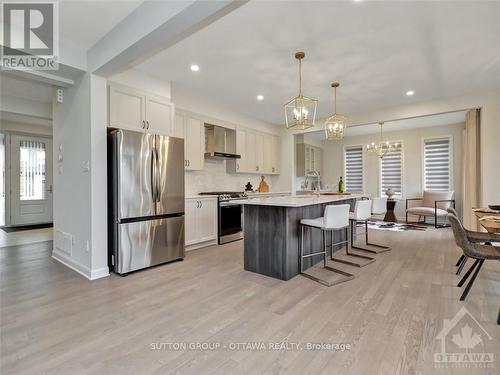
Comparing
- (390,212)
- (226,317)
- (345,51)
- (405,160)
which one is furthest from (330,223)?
(405,160)

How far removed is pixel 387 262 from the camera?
3.64m

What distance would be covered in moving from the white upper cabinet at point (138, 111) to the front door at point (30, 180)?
503cm

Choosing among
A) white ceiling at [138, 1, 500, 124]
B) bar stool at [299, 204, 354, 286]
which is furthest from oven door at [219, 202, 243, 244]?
white ceiling at [138, 1, 500, 124]

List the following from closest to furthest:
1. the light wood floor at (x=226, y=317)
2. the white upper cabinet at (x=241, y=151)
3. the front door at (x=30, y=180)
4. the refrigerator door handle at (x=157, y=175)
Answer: the light wood floor at (x=226, y=317) → the refrigerator door handle at (x=157, y=175) → the white upper cabinet at (x=241, y=151) → the front door at (x=30, y=180)

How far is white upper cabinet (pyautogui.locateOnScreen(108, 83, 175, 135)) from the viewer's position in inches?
131

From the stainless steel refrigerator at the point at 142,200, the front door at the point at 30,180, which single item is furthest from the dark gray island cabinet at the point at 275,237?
the front door at the point at 30,180

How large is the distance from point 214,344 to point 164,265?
198cm

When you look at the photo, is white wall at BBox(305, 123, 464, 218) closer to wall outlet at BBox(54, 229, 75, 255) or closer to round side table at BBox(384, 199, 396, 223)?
round side table at BBox(384, 199, 396, 223)

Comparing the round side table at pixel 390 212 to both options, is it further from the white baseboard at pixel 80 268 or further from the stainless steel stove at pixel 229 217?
the white baseboard at pixel 80 268

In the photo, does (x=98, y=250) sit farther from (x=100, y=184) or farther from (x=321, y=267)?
(x=321, y=267)

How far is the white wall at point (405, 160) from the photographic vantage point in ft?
22.8

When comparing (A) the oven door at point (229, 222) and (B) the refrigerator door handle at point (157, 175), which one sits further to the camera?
(A) the oven door at point (229, 222)

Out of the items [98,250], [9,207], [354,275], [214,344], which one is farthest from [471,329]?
[9,207]

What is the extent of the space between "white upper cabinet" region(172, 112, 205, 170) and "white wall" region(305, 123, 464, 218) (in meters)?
5.57
